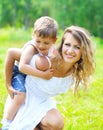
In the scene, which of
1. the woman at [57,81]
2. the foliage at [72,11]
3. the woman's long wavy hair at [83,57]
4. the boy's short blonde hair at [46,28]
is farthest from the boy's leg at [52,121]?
the foliage at [72,11]

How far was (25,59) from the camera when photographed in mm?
4496

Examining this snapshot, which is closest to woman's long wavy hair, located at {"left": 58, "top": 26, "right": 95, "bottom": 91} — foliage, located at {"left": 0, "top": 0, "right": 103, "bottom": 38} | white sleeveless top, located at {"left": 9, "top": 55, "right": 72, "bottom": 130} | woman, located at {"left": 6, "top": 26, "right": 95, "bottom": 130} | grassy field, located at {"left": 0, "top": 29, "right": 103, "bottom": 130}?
woman, located at {"left": 6, "top": 26, "right": 95, "bottom": 130}

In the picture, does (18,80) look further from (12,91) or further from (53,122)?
(53,122)

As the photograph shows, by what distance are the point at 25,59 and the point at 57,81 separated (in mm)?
418

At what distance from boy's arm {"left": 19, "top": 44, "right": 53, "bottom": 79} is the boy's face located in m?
0.06

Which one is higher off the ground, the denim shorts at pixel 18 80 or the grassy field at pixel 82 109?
the denim shorts at pixel 18 80

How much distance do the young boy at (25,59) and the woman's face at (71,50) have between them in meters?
0.13

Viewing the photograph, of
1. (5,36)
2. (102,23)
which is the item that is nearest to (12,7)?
(102,23)

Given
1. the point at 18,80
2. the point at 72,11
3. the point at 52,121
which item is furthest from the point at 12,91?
the point at 72,11

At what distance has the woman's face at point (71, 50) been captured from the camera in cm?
457

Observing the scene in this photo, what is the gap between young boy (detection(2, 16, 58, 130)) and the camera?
452 centimetres

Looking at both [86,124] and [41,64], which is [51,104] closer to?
[41,64]

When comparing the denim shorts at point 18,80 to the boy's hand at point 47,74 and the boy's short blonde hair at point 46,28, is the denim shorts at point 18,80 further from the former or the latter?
the boy's short blonde hair at point 46,28

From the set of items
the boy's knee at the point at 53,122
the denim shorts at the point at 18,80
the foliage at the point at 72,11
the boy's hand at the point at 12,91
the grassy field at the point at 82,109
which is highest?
the denim shorts at the point at 18,80
